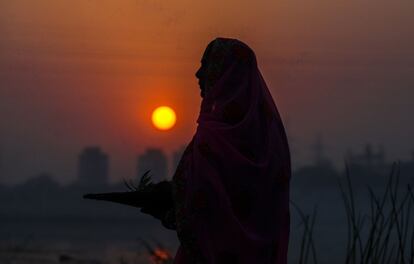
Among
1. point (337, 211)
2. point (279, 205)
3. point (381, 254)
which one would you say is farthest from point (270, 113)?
point (337, 211)

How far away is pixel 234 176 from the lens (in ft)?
9.86

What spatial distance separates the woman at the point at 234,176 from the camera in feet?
9.85

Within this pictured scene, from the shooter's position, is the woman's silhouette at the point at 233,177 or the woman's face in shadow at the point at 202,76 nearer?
the woman's silhouette at the point at 233,177

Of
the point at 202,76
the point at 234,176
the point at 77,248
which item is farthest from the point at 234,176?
the point at 77,248

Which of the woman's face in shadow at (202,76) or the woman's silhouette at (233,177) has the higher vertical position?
the woman's face in shadow at (202,76)

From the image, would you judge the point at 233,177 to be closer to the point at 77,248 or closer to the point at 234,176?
the point at 234,176

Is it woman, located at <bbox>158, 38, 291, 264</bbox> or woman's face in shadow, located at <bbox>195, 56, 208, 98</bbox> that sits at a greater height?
woman's face in shadow, located at <bbox>195, 56, 208, 98</bbox>

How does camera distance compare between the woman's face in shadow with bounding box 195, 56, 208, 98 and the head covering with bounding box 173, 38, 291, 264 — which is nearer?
the head covering with bounding box 173, 38, 291, 264

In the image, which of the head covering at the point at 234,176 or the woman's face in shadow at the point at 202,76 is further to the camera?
the woman's face in shadow at the point at 202,76

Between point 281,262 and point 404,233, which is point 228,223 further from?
point 404,233

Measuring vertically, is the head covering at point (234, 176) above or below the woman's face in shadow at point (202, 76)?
below

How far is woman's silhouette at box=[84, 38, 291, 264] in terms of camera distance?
9.85 ft

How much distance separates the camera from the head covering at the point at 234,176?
3.00m

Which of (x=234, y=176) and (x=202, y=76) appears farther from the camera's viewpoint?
(x=202, y=76)
